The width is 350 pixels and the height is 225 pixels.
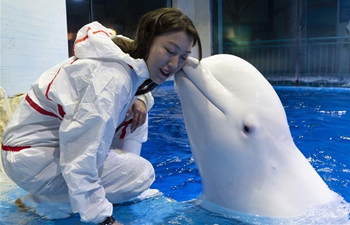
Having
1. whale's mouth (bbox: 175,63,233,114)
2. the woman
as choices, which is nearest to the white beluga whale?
whale's mouth (bbox: 175,63,233,114)

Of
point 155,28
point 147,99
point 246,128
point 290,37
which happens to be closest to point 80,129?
point 155,28

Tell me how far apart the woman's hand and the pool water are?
0.64 metres

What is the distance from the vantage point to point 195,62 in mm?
2652

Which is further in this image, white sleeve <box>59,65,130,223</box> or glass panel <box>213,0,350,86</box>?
glass panel <box>213,0,350,86</box>

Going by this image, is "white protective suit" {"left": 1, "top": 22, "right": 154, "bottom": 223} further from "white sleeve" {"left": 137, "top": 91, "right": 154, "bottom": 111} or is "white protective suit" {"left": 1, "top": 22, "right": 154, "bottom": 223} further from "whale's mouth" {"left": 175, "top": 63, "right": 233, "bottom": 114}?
"white sleeve" {"left": 137, "top": 91, "right": 154, "bottom": 111}

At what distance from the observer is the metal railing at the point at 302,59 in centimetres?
1540

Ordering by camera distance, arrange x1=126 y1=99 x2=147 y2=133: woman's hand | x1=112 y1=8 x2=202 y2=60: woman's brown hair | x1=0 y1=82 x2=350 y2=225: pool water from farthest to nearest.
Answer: x1=126 y1=99 x2=147 y2=133: woman's hand
x1=0 y1=82 x2=350 y2=225: pool water
x1=112 y1=8 x2=202 y2=60: woman's brown hair

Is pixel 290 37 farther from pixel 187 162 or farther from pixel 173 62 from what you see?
pixel 173 62

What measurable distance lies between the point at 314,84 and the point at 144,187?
13979mm

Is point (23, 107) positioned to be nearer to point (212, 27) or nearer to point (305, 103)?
point (305, 103)

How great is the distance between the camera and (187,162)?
5.31 meters

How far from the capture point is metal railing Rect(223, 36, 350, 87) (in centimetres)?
1540

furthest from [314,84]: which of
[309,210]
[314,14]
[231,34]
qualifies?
[309,210]

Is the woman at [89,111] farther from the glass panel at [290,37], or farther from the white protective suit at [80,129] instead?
the glass panel at [290,37]
